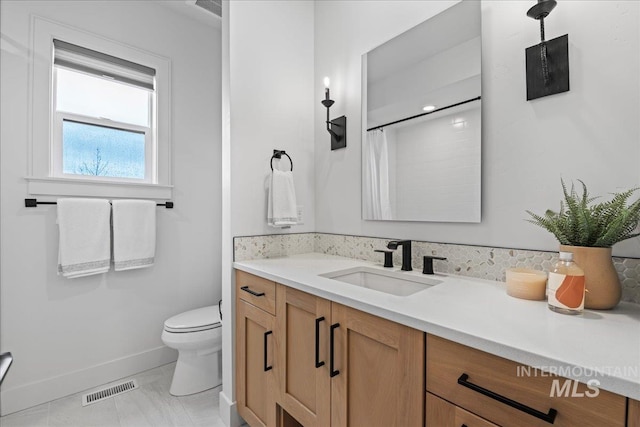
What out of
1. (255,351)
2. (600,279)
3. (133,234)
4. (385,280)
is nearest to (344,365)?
(385,280)

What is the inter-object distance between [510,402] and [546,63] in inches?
43.8

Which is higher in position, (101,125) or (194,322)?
(101,125)

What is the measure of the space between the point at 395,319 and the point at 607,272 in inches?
24.3

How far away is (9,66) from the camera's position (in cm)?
177

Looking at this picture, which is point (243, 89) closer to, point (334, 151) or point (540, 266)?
point (334, 151)

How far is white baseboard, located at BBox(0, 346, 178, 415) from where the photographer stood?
177 cm

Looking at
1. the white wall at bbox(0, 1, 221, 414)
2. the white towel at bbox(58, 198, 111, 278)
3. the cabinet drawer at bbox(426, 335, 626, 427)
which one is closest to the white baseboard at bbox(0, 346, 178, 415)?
the white wall at bbox(0, 1, 221, 414)

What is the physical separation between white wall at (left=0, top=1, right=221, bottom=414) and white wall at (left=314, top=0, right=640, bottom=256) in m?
1.69

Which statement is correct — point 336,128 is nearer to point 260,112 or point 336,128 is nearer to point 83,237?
point 260,112

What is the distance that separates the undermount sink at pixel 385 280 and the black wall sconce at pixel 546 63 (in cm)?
82

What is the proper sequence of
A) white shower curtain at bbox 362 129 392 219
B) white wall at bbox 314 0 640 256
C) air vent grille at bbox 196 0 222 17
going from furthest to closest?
air vent grille at bbox 196 0 222 17 → white shower curtain at bbox 362 129 392 219 → white wall at bbox 314 0 640 256

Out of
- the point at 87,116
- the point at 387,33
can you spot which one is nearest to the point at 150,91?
the point at 87,116

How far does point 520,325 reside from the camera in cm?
73

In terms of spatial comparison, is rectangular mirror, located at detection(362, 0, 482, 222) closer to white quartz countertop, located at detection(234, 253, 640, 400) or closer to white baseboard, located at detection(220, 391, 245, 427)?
white quartz countertop, located at detection(234, 253, 640, 400)
